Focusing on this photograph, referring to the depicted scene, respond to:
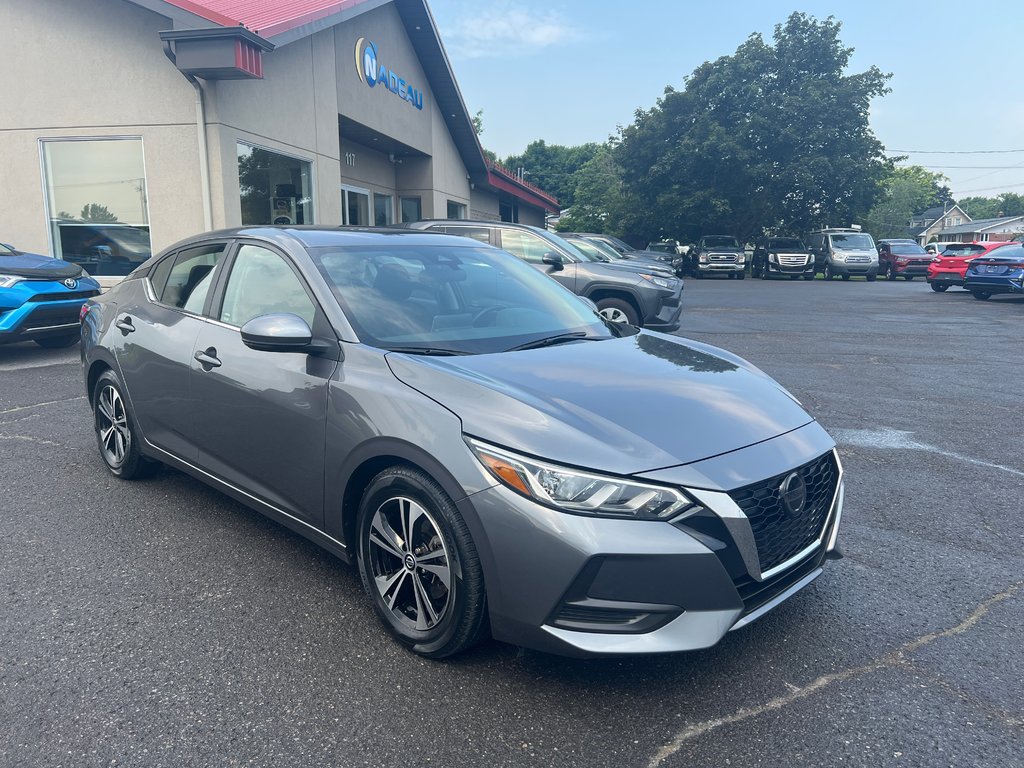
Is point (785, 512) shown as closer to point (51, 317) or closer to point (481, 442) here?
point (481, 442)

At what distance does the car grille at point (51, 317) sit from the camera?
840 cm

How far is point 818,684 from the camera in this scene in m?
2.61

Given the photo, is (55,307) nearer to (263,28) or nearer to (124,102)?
(124,102)

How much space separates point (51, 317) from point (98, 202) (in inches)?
159

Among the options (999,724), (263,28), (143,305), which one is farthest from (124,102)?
(999,724)

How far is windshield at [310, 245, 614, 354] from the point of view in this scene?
3.24 metres

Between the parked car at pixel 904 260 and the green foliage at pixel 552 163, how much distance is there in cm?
5887

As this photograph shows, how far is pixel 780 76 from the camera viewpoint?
35938mm

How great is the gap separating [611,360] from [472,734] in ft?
5.21

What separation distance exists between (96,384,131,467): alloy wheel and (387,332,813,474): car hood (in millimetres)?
2472

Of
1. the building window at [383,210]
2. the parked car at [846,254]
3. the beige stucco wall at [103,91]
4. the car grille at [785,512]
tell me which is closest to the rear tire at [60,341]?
the beige stucco wall at [103,91]

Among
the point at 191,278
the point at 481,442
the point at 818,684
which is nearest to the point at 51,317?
the point at 191,278

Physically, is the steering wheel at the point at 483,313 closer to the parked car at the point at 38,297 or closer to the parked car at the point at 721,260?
the parked car at the point at 38,297

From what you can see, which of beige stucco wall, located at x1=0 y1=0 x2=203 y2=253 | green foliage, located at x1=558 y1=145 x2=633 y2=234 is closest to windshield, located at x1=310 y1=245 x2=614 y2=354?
beige stucco wall, located at x1=0 y1=0 x2=203 y2=253
